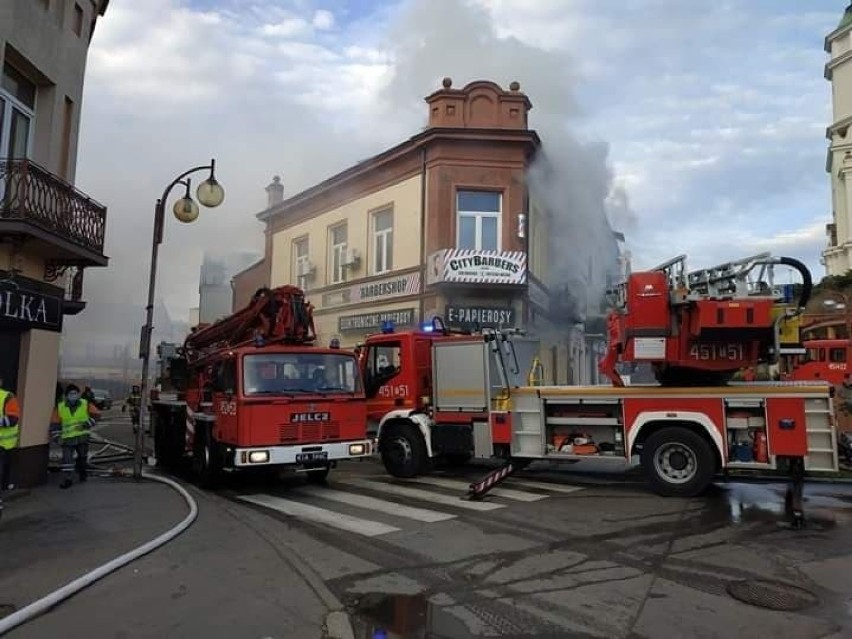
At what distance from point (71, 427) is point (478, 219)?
477 inches

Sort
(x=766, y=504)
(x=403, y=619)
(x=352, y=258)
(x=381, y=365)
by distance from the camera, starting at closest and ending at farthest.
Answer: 1. (x=403, y=619)
2. (x=766, y=504)
3. (x=381, y=365)
4. (x=352, y=258)

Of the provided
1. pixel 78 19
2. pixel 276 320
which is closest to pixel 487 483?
pixel 276 320

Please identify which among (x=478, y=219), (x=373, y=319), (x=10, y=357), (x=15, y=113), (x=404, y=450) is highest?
(x=478, y=219)

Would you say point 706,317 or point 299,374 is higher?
point 706,317

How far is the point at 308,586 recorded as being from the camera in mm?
5199

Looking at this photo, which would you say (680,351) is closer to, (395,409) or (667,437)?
(667,437)

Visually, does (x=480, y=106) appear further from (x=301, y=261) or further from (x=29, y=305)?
(x=29, y=305)

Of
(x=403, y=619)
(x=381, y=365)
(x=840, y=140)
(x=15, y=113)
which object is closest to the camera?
(x=403, y=619)

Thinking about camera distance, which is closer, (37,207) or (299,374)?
(37,207)

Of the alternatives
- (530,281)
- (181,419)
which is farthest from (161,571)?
(530,281)

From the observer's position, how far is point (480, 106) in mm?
18969

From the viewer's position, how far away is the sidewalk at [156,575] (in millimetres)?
4387

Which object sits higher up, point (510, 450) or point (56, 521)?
point (510, 450)

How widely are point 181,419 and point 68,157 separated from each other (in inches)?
191
